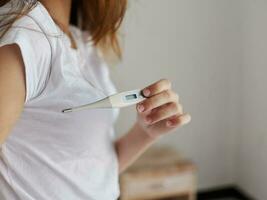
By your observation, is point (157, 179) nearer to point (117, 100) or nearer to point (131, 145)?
point (131, 145)

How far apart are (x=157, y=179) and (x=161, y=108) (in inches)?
45.9

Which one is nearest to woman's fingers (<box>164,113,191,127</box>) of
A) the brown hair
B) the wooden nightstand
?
the brown hair

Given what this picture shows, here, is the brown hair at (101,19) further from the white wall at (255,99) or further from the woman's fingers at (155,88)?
the white wall at (255,99)

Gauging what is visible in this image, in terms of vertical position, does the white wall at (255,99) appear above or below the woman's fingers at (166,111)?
below

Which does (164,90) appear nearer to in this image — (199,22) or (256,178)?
(199,22)

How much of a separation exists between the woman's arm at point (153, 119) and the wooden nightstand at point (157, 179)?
942 millimetres

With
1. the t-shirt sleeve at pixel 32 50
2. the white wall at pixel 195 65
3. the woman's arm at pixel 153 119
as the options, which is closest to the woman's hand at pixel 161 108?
the woman's arm at pixel 153 119

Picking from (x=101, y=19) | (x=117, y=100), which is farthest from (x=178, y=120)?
(x=101, y=19)

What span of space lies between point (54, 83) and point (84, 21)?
1.04ft

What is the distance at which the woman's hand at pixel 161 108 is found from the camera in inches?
24.3

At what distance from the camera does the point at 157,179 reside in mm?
1779

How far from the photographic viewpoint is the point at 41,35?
0.51 m

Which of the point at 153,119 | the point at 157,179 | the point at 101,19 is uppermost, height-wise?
the point at 101,19

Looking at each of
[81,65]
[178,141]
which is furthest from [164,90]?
[178,141]
